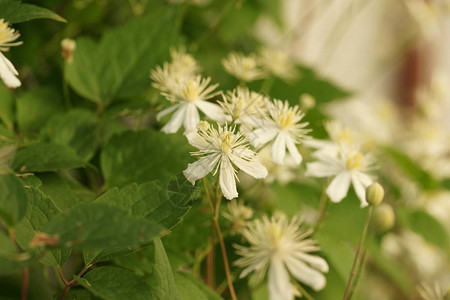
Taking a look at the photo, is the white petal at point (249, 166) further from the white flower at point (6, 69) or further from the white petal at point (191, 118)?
the white flower at point (6, 69)

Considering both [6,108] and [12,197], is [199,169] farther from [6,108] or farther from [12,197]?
[6,108]

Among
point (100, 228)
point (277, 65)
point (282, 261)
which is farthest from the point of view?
point (277, 65)

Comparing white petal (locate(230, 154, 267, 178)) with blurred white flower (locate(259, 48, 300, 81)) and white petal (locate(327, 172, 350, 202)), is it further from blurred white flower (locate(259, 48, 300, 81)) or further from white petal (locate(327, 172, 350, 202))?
blurred white flower (locate(259, 48, 300, 81))

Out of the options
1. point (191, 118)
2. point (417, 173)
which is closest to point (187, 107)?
point (191, 118)

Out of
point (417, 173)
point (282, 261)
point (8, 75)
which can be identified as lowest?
point (417, 173)

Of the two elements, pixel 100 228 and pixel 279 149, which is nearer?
pixel 100 228

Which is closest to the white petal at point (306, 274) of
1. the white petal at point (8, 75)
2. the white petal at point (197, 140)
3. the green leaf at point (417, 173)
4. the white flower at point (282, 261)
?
the white flower at point (282, 261)

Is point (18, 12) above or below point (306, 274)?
above
